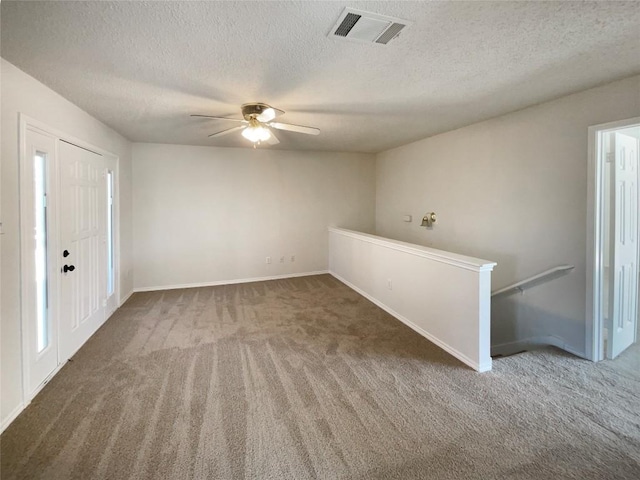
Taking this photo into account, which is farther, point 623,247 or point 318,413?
point 623,247

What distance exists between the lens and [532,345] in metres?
3.35

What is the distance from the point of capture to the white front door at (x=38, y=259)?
226 cm

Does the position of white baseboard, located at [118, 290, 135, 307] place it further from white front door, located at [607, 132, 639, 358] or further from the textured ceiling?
white front door, located at [607, 132, 639, 358]

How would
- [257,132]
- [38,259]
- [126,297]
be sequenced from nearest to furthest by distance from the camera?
[38,259], [257,132], [126,297]

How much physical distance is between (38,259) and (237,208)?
128 inches

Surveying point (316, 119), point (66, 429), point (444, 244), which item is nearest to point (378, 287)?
point (444, 244)

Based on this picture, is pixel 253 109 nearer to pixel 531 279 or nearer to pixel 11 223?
pixel 11 223

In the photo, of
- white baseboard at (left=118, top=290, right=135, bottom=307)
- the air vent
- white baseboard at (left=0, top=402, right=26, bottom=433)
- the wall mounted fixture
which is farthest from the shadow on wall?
white baseboard at (left=118, top=290, right=135, bottom=307)

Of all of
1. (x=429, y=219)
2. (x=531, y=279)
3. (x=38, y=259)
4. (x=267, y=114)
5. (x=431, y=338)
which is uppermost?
(x=267, y=114)

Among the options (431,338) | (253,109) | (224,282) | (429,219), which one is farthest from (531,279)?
(224,282)

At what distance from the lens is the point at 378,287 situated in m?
4.36

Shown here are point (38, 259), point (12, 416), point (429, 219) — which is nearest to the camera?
point (12, 416)

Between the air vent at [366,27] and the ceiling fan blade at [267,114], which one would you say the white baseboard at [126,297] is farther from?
the air vent at [366,27]

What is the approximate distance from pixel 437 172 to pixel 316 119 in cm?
212
